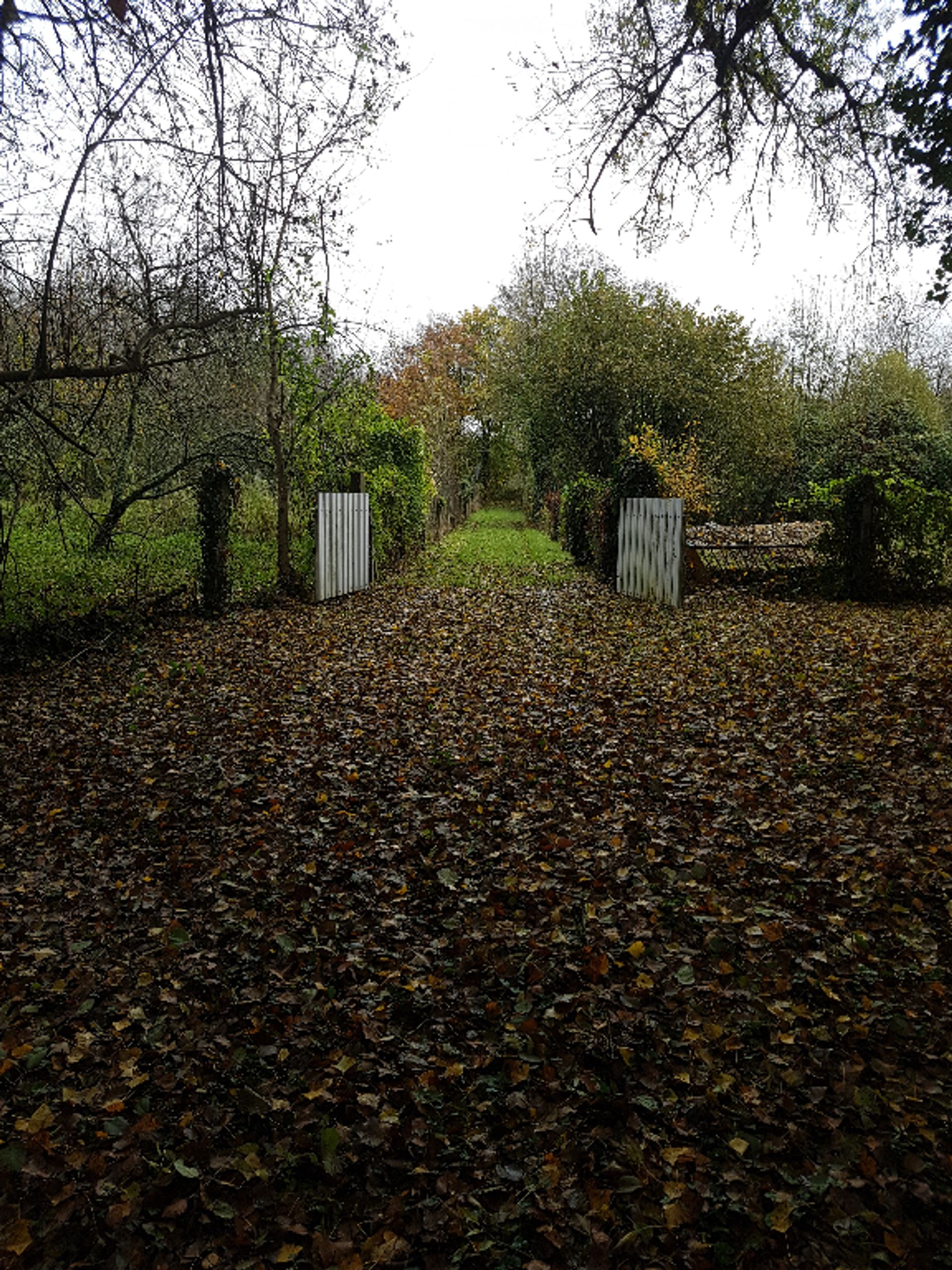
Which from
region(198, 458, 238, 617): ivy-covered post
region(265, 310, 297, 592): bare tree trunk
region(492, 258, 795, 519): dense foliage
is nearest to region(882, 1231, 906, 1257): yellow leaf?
region(198, 458, 238, 617): ivy-covered post

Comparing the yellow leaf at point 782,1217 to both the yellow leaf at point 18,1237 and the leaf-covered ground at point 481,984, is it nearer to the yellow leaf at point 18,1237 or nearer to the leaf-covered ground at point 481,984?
the leaf-covered ground at point 481,984

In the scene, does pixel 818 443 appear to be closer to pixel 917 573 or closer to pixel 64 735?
pixel 917 573

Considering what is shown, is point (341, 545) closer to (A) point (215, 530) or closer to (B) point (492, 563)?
(A) point (215, 530)

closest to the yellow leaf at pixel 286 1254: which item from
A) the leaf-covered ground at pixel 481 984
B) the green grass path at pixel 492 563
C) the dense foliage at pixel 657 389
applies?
the leaf-covered ground at pixel 481 984

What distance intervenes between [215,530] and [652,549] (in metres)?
6.26

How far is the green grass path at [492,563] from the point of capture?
15609 mm

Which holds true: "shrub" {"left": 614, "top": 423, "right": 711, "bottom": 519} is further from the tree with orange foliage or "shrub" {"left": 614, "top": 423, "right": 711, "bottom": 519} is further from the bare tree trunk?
the tree with orange foliage

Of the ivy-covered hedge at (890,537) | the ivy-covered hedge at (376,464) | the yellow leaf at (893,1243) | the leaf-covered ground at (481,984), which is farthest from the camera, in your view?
the ivy-covered hedge at (376,464)

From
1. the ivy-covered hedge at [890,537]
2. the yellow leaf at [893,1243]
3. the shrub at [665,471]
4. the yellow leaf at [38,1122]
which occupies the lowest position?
the yellow leaf at [38,1122]

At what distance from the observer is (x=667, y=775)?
5434 millimetres

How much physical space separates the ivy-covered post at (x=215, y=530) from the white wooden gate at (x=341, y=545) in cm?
161

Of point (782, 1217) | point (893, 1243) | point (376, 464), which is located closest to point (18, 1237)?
point (782, 1217)

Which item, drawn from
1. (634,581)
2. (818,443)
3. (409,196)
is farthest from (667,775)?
(818,443)

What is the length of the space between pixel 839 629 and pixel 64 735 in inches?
317
